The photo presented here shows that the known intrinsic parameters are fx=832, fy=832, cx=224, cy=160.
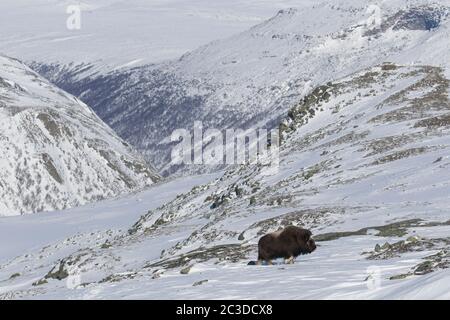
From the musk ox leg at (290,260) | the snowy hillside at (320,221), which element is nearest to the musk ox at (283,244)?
the musk ox leg at (290,260)

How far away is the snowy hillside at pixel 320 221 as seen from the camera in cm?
1989

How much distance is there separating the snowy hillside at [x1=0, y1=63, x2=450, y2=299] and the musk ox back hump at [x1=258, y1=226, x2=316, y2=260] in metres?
0.47

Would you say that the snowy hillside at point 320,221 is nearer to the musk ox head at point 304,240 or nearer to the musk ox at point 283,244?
the musk ox head at point 304,240

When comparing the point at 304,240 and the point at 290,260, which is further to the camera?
the point at 304,240

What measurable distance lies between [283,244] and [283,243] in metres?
0.03

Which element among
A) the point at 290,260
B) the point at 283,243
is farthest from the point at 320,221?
the point at 290,260

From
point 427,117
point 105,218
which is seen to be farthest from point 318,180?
point 105,218

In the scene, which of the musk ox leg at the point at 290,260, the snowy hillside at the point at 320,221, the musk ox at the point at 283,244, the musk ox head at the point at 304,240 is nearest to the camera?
the snowy hillside at the point at 320,221

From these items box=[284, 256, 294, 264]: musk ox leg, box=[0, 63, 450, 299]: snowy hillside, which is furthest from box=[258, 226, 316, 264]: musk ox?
box=[0, 63, 450, 299]: snowy hillside

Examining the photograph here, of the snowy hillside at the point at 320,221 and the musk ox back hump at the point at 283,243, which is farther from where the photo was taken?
the musk ox back hump at the point at 283,243

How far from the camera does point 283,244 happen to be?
24.1m

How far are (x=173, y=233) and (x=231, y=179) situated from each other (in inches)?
768

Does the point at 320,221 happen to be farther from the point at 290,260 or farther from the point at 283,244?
the point at 290,260
